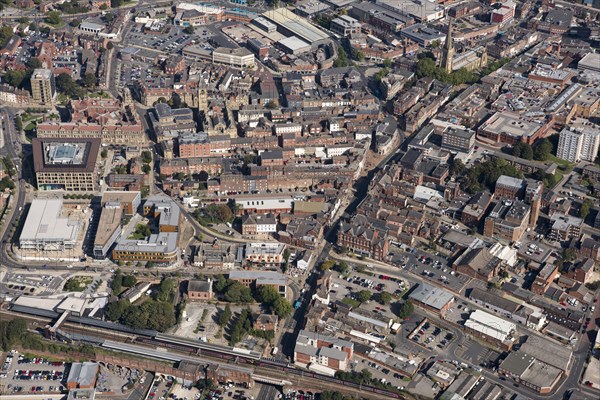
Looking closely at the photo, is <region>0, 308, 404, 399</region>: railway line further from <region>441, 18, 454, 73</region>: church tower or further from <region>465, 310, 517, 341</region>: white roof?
<region>441, 18, 454, 73</region>: church tower

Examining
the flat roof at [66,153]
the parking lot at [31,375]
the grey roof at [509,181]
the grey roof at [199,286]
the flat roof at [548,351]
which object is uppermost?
the grey roof at [509,181]

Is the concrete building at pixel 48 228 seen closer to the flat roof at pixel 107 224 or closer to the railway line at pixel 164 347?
the flat roof at pixel 107 224

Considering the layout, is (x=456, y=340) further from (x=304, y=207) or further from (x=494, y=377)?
(x=304, y=207)

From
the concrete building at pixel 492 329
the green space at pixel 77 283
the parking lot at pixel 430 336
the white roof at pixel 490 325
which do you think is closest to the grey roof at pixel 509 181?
the white roof at pixel 490 325

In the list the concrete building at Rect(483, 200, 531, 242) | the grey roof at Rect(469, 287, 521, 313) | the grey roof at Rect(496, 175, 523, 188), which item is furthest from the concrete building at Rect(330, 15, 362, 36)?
the grey roof at Rect(469, 287, 521, 313)

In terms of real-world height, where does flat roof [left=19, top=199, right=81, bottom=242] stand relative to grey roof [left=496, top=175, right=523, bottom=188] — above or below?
below

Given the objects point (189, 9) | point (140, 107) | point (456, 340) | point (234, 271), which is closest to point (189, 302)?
point (234, 271)
